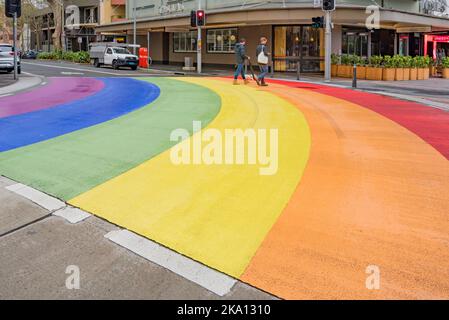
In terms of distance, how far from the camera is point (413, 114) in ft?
40.8

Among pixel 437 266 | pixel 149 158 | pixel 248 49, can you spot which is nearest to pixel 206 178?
pixel 149 158

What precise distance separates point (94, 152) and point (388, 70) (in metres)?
22.4

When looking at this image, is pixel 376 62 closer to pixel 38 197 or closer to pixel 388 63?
pixel 388 63

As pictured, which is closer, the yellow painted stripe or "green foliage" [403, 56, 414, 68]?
the yellow painted stripe

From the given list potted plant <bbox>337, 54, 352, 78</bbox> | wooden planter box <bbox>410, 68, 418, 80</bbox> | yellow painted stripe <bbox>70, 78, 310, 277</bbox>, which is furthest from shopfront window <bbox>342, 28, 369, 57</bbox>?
yellow painted stripe <bbox>70, 78, 310, 277</bbox>

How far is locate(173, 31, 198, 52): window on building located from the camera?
41688 millimetres

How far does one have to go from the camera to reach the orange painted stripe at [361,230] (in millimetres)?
3523

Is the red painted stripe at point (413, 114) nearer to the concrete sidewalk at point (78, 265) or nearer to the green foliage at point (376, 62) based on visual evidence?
the concrete sidewalk at point (78, 265)

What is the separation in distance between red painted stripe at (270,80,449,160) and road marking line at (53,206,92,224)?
5.52 m

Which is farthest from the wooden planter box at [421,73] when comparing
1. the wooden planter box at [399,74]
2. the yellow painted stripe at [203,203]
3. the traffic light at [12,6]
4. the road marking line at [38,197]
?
the road marking line at [38,197]

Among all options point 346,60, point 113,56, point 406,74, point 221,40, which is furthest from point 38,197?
point 221,40

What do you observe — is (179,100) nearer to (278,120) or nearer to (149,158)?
(278,120)

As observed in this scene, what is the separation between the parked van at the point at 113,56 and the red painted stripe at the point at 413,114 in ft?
70.8

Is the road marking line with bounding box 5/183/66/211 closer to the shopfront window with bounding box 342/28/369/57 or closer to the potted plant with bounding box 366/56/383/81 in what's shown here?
→ the potted plant with bounding box 366/56/383/81
